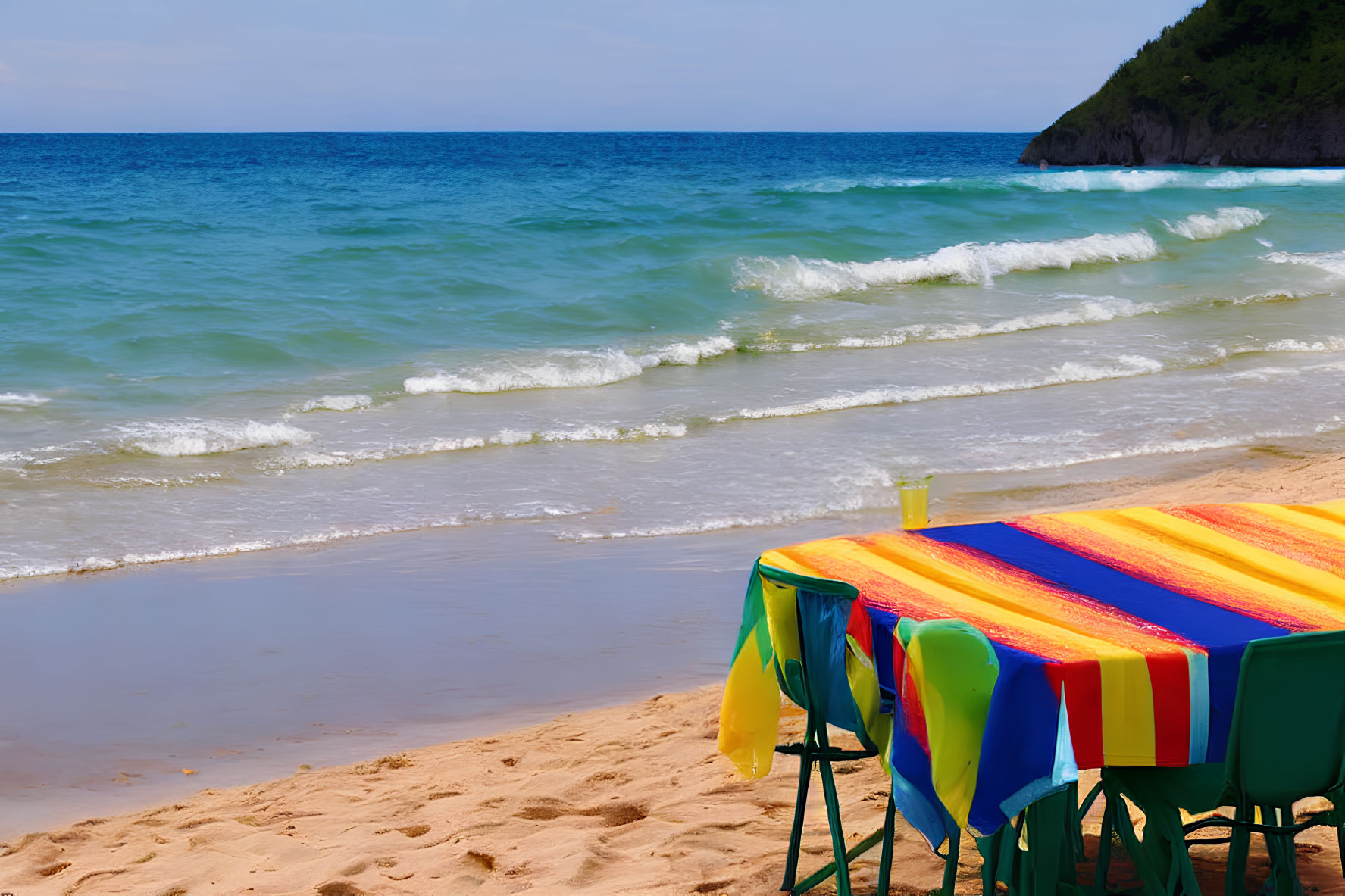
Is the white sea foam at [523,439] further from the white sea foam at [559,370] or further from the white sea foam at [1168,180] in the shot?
the white sea foam at [1168,180]

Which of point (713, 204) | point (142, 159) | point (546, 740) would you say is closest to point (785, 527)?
point (546, 740)

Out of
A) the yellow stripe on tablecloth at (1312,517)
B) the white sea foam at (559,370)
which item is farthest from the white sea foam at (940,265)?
the yellow stripe on tablecloth at (1312,517)

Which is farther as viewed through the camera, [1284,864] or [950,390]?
[950,390]

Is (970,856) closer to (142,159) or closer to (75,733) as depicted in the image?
(75,733)

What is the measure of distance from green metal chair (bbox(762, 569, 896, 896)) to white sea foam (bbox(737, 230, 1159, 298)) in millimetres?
12816

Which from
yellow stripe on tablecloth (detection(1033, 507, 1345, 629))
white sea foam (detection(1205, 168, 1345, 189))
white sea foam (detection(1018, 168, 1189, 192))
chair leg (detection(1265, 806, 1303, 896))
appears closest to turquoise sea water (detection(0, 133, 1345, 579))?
yellow stripe on tablecloth (detection(1033, 507, 1345, 629))

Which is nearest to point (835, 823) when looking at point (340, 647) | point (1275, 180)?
point (340, 647)

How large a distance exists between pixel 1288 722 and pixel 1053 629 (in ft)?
1.39

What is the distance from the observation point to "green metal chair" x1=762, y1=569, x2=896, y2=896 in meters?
2.27

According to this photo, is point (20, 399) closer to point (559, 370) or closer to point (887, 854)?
point (559, 370)

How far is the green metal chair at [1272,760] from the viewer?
1.97 m

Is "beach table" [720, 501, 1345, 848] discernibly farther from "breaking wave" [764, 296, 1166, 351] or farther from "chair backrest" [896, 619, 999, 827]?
"breaking wave" [764, 296, 1166, 351]

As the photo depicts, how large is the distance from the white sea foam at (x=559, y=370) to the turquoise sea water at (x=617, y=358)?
0.04 m

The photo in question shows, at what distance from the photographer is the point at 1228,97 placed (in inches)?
2057
